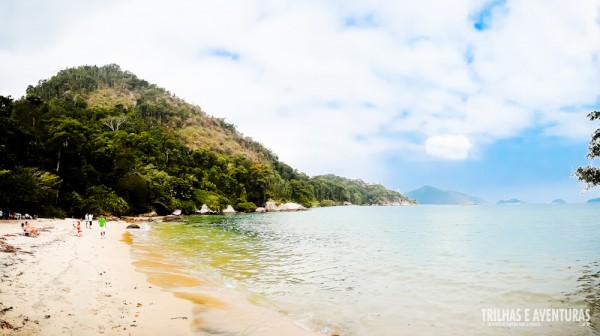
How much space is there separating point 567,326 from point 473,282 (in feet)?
19.9

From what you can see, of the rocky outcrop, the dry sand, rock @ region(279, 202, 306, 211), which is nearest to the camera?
the dry sand

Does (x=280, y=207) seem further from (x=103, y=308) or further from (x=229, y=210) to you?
(x=103, y=308)

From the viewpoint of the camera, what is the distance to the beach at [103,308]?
785cm

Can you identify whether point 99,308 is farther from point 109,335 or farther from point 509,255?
point 509,255

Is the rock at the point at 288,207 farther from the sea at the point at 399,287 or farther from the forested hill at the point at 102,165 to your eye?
the sea at the point at 399,287

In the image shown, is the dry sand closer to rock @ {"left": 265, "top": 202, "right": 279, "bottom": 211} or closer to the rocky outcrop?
the rocky outcrop

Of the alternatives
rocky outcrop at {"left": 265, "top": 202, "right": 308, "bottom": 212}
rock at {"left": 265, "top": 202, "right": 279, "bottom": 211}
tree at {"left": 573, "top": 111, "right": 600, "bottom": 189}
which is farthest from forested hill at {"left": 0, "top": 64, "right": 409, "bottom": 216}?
tree at {"left": 573, "top": 111, "right": 600, "bottom": 189}

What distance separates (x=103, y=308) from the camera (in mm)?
9453

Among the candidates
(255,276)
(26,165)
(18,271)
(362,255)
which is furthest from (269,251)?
(26,165)

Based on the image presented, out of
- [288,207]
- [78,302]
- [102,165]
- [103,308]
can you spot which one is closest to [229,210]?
[102,165]

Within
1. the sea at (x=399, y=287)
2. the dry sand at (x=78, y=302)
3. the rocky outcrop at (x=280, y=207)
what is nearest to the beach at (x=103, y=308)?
the dry sand at (x=78, y=302)

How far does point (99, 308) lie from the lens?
9.38m

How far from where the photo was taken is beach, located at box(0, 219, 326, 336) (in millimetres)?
7852

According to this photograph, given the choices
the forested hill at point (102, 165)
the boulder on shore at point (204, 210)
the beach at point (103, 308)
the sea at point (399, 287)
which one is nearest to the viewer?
the beach at point (103, 308)
